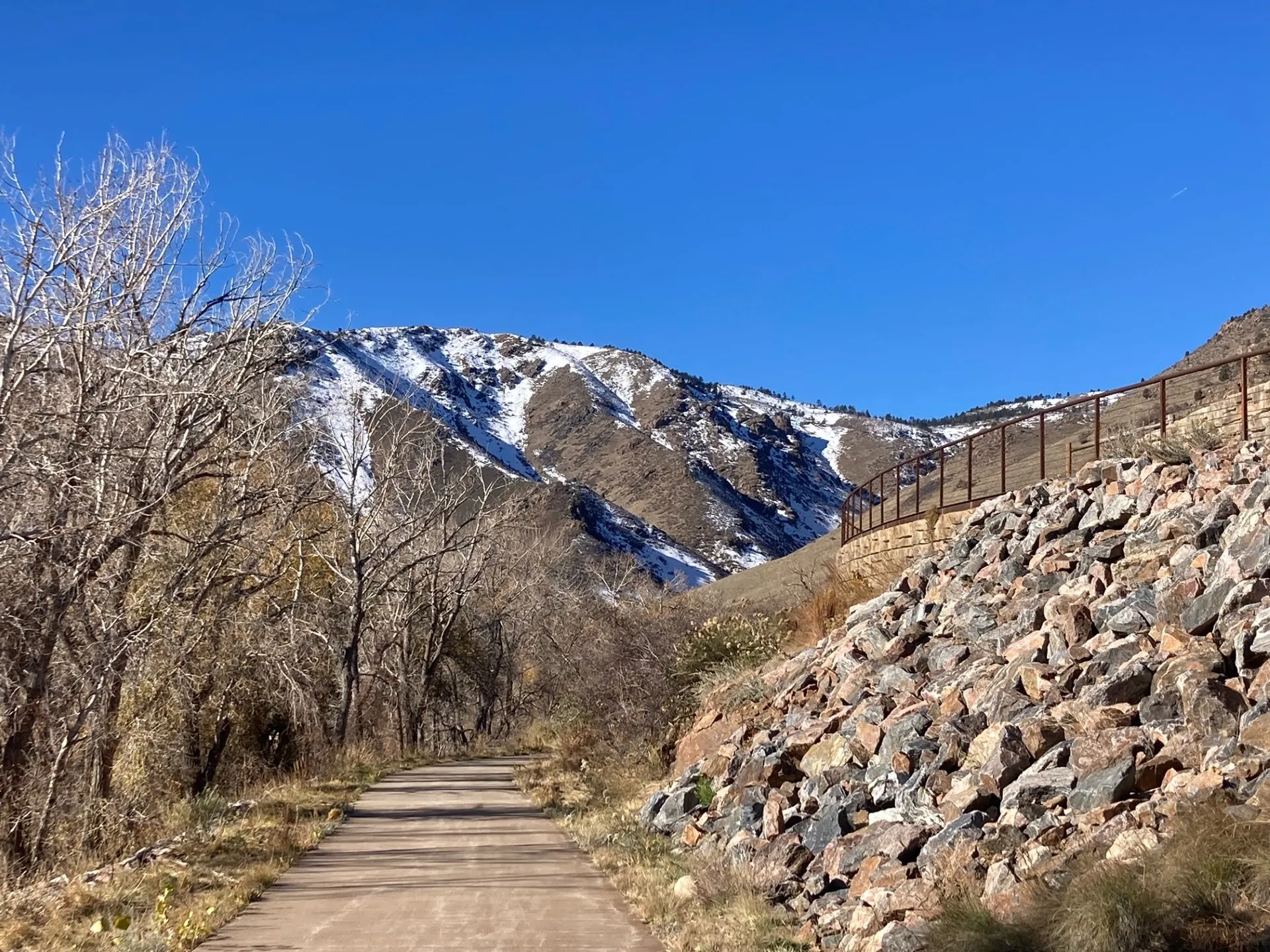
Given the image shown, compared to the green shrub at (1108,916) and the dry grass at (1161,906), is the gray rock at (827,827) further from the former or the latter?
the green shrub at (1108,916)

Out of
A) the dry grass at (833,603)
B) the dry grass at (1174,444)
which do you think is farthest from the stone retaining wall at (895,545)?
the dry grass at (1174,444)

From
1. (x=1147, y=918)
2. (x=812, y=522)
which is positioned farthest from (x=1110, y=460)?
(x=812, y=522)

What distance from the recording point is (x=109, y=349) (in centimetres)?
1448

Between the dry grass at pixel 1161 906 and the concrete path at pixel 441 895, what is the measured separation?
2958 millimetres

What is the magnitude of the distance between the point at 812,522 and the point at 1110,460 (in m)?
175

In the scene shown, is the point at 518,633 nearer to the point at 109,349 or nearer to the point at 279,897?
the point at 109,349

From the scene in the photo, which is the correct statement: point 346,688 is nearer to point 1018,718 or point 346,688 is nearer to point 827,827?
point 827,827

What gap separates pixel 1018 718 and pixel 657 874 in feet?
11.4

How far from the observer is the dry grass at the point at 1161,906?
605 centimetres

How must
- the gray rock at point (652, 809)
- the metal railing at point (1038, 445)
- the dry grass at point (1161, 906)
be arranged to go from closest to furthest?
the dry grass at point (1161, 906) → the gray rock at point (652, 809) → the metal railing at point (1038, 445)

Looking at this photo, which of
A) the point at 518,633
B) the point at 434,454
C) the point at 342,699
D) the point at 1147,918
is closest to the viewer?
the point at 1147,918

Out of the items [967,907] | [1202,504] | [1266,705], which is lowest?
[967,907]

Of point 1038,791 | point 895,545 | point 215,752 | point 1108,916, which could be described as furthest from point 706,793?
point 215,752

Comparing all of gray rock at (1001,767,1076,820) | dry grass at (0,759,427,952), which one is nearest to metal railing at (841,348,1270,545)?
gray rock at (1001,767,1076,820)
